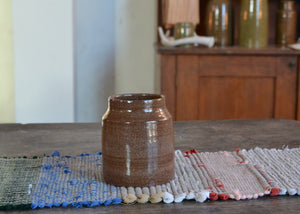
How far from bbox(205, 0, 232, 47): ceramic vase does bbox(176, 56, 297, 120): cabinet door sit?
0.93 feet

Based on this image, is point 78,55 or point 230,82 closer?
point 230,82

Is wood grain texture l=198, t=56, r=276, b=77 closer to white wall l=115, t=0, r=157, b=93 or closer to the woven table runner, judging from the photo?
white wall l=115, t=0, r=157, b=93

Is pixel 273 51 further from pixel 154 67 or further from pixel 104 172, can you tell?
pixel 104 172

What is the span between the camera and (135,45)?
2775 mm

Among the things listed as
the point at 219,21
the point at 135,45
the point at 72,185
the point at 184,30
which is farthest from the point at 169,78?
the point at 72,185

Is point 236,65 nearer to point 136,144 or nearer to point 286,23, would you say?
point 286,23

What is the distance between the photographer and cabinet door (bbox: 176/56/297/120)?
2.20 metres

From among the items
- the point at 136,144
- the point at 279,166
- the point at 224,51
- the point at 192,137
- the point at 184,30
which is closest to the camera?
the point at 136,144

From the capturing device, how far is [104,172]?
70 cm

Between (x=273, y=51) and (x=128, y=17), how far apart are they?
→ 929 millimetres

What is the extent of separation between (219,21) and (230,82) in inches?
15.1

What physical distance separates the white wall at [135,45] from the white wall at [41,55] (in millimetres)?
440

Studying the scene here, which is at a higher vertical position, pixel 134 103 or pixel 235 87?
pixel 134 103

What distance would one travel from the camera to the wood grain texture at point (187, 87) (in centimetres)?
220
